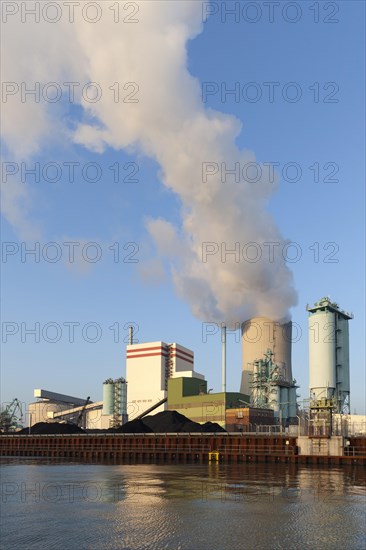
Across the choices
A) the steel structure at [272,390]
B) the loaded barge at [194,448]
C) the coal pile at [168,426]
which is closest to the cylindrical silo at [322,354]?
the steel structure at [272,390]

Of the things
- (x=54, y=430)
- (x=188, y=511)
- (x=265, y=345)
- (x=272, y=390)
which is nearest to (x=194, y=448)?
(x=272, y=390)

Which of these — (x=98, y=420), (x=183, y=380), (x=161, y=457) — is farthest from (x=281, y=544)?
(x=98, y=420)

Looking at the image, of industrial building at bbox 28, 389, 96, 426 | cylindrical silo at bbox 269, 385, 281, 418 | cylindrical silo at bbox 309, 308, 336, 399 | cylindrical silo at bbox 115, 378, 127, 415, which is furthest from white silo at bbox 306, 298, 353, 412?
industrial building at bbox 28, 389, 96, 426

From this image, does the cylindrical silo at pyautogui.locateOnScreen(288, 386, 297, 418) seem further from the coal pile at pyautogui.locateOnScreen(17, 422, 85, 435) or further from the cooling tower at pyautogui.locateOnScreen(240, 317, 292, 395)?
the coal pile at pyautogui.locateOnScreen(17, 422, 85, 435)

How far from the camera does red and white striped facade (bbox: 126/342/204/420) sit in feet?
500

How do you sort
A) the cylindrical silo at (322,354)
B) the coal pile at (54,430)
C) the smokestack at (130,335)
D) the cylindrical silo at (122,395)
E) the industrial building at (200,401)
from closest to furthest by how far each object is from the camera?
the cylindrical silo at (322,354)
the coal pile at (54,430)
the industrial building at (200,401)
the cylindrical silo at (122,395)
the smokestack at (130,335)

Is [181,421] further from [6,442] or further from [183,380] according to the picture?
[6,442]

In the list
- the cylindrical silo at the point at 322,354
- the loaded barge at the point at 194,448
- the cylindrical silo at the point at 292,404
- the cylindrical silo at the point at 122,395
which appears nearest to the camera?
the loaded barge at the point at 194,448

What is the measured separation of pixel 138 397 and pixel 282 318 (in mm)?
49759

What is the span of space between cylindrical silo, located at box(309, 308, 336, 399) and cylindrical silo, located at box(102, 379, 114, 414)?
71072 mm

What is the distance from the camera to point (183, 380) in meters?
128

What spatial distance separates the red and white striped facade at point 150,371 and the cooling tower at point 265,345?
27.0m

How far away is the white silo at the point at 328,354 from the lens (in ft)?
343

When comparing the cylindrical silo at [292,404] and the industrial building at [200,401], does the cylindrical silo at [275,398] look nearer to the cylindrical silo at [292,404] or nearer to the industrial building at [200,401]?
the cylindrical silo at [292,404]
